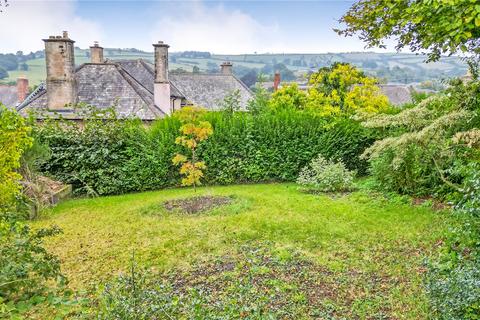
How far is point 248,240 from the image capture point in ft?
20.6

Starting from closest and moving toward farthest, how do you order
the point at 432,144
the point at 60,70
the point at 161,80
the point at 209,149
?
the point at 432,144, the point at 209,149, the point at 60,70, the point at 161,80

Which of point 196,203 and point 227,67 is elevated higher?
point 227,67

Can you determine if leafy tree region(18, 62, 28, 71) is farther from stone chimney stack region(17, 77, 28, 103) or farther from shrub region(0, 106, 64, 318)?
shrub region(0, 106, 64, 318)

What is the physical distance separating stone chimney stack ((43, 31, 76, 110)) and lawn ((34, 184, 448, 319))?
8091mm

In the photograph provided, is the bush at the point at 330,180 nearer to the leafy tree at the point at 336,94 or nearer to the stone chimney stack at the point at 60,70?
the leafy tree at the point at 336,94

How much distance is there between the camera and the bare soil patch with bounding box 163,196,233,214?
837 cm

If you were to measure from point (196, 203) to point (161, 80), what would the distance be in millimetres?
11868

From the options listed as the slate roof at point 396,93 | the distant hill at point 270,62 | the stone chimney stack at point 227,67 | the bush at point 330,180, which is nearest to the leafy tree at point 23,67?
the distant hill at point 270,62

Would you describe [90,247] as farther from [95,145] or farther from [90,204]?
[95,145]

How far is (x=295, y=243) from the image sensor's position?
607 centimetres

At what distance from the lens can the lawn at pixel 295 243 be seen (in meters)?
4.38

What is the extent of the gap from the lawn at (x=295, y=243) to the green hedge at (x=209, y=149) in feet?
6.38

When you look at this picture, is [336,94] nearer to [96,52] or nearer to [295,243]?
[295,243]

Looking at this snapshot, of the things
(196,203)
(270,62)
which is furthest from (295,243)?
(270,62)
